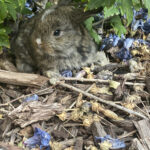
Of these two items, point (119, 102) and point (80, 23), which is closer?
point (119, 102)

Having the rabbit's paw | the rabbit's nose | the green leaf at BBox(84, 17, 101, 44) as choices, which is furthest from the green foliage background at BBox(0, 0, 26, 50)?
the green leaf at BBox(84, 17, 101, 44)

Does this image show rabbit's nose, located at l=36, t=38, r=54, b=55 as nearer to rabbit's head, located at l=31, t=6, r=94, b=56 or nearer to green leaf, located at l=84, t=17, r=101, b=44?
rabbit's head, located at l=31, t=6, r=94, b=56

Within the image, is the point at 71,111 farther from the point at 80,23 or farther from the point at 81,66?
the point at 80,23

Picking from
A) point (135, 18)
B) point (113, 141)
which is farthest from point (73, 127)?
point (135, 18)

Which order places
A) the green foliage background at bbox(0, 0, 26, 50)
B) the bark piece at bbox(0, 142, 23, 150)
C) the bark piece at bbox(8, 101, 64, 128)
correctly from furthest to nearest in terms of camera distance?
the green foliage background at bbox(0, 0, 26, 50) < the bark piece at bbox(8, 101, 64, 128) < the bark piece at bbox(0, 142, 23, 150)

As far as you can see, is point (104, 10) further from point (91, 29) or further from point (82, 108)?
point (82, 108)

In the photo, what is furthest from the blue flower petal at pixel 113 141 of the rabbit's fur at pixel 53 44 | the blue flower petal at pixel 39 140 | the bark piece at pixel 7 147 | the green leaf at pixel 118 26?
the green leaf at pixel 118 26
